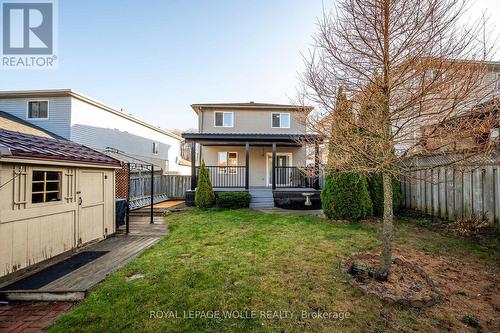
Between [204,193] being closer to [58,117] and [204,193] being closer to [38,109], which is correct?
[58,117]

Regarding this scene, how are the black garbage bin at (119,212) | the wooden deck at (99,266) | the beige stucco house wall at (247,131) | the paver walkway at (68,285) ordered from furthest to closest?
1. the beige stucco house wall at (247,131)
2. the black garbage bin at (119,212)
3. the wooden deck at (99,266)
4. the paver walkway at (68,285)

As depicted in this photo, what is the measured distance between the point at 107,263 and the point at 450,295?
5.83m

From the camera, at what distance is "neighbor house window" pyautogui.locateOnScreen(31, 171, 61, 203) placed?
4.28 metres

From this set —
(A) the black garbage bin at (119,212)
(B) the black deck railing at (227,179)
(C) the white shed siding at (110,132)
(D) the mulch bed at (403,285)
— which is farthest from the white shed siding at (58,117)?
(D) the mulch bed at (403,285)

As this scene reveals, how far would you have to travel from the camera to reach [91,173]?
18.8 feet

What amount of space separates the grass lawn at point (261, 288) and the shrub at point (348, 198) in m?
1.33

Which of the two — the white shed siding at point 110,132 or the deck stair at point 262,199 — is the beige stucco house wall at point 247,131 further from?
the white shed siding at point 110,132

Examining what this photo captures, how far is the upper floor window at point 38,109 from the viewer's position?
12.2m

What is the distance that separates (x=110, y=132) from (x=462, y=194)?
17817 mm

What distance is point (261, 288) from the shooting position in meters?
3.20

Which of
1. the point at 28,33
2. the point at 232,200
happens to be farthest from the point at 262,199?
the point at 28,33

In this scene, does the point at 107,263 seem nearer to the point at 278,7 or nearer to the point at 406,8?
the point at 406,8

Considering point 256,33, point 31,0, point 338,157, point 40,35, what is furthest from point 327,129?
point 40,35

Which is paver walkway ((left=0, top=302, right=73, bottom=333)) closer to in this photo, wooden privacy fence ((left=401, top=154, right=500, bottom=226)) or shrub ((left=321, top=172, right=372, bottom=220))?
wooden privacy fence ((left=401, top=154, right=500, bottom=226))
